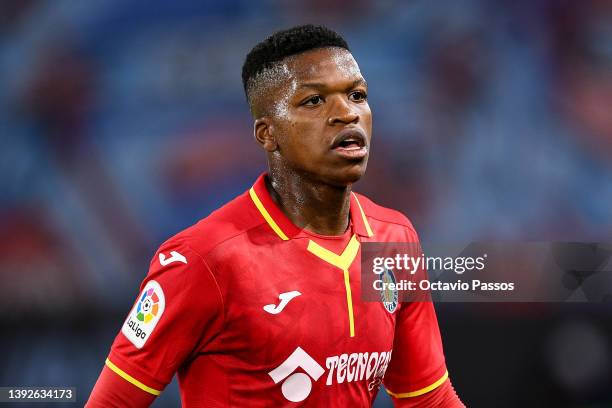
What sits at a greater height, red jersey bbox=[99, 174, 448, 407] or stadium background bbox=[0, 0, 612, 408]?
stadium background bbox=[0, 0, 612, 408]

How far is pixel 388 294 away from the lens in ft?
5.99

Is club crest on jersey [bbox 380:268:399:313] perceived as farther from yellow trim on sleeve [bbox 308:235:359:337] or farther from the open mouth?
the open mouth

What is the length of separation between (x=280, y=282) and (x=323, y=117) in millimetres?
334

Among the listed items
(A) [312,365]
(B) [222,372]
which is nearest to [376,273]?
(A) [312,365]

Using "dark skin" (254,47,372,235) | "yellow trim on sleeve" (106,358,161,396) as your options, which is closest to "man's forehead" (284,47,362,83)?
"dark skin" (254,47,372,235)

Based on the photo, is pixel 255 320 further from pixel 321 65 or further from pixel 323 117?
pixel 321 65

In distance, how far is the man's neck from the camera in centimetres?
175

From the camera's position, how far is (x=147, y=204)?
2768 mm

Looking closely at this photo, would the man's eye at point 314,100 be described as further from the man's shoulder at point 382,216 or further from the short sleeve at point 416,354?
the short sleeve at point 416,354

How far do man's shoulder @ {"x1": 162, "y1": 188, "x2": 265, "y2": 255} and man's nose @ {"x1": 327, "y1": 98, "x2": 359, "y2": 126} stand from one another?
0.84 feet

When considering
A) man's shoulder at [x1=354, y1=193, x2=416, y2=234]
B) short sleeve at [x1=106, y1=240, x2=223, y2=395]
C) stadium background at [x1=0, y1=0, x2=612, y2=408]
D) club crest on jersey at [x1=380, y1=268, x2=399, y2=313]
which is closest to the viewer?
short sleeve at [x1=106, y1=240, x2=223, y2=395]

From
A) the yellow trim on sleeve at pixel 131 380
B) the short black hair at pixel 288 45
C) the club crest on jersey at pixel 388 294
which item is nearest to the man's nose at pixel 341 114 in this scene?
the short black hair at pixel 288 45

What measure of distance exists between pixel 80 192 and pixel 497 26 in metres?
1.47

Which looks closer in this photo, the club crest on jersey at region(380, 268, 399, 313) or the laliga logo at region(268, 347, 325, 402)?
the laliga logo at region(268, 347, 325, 402)
